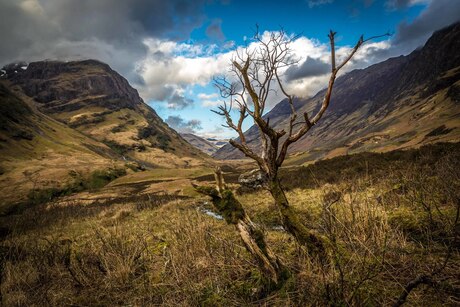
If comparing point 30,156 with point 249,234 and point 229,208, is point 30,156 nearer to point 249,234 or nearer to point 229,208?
point 229,208

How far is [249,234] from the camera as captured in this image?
434 centimetres


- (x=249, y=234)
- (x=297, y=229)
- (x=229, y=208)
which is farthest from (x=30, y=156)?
(x=297, y=229)

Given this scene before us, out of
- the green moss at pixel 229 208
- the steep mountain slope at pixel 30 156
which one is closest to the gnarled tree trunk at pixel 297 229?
the green moss at pixel 229 208

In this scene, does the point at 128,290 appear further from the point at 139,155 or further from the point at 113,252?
the point at 139,155

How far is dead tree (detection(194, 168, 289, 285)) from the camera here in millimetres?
3955

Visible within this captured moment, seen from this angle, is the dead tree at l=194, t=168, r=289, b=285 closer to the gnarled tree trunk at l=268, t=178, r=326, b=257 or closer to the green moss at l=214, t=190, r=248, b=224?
the green moss at l=214, t=190, r=248, b=224

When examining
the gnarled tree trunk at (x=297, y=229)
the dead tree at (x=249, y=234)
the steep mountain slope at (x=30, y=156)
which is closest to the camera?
the dead tree at (x=249, y=234)

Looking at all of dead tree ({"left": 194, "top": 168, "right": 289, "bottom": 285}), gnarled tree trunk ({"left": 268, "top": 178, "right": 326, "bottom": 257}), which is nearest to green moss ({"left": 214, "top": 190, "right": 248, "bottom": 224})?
dead tree ({"left": 194, "top": 168, "right": 289, "bottom": 285})

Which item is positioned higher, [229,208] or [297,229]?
[229,208]

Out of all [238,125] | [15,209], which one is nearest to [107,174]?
[15,209]

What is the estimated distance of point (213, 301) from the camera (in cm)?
383

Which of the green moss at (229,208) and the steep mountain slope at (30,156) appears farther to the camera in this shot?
the steep mountain slope at (30,156)

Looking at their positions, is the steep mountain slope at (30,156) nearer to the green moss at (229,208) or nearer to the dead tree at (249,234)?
the dead tree at (249,234)

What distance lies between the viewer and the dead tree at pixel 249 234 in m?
3.96
